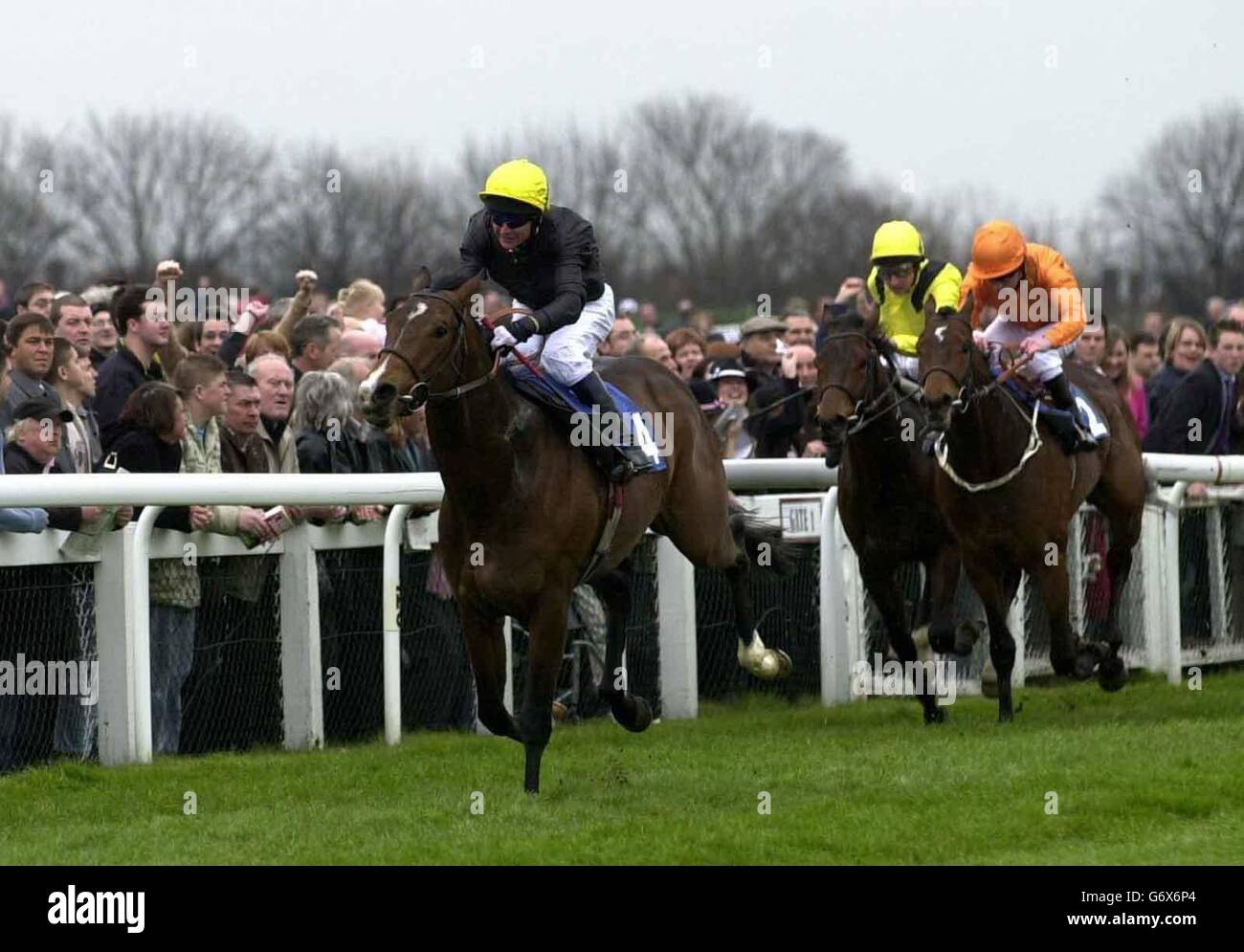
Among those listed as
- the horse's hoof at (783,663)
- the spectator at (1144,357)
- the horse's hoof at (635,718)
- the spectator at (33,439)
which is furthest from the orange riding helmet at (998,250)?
the spectator at (1144,357)

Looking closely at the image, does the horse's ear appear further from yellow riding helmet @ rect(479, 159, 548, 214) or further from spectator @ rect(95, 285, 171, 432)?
spectator @ rect(95, 285, 171, 432)

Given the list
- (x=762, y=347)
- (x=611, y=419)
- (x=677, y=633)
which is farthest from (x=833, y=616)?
(x=611, y=419)

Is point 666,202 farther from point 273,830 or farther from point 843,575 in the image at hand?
point 273,830

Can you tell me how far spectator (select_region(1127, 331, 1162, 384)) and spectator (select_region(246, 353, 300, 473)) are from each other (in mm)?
7486

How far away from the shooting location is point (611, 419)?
8.08 metres

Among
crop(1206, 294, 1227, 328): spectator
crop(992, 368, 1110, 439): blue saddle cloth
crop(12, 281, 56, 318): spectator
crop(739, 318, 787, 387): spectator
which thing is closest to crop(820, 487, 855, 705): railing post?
crop(992, 368, 1110, 439): blue saddle cloth

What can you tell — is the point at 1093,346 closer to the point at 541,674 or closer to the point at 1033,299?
the point at 1033,299

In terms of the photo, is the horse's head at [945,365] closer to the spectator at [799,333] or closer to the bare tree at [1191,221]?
the spectator at [799,333]

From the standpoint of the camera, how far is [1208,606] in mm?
13164

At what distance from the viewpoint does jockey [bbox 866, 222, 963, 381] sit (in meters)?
9.99

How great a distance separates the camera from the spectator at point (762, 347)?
41.9 ft

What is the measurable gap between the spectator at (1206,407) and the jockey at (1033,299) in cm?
294

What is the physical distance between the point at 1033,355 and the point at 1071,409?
391 mm
